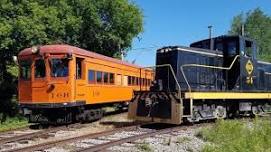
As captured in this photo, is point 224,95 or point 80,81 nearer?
point 224,95

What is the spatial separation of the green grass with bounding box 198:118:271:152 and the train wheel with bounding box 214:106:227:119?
9.18 feet

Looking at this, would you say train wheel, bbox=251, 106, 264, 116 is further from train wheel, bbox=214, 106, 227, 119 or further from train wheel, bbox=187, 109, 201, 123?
train wheel, bbox=187, 109, 201, 123

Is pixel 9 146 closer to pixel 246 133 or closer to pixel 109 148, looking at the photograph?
pixel 109 148

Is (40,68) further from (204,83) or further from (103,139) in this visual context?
(204,83)

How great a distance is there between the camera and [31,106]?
17734 millimetres

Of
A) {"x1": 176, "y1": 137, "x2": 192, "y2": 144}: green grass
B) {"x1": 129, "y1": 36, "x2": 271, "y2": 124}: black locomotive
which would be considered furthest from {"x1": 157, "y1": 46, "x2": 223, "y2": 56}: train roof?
{"x1": 176, "y1": 137, "x2": 192, "y2": 144}: green grass

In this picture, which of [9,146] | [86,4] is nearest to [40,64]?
[9,146]

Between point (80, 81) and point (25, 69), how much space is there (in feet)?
7.39

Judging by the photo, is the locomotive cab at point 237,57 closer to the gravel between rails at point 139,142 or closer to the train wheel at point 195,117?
the train wheel at point 195,117

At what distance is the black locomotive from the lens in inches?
632

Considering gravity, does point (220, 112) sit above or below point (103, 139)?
above

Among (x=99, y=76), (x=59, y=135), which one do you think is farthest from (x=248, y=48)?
(x=59, y=135)

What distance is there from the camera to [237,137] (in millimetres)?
12531

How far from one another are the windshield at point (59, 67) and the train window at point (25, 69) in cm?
111
